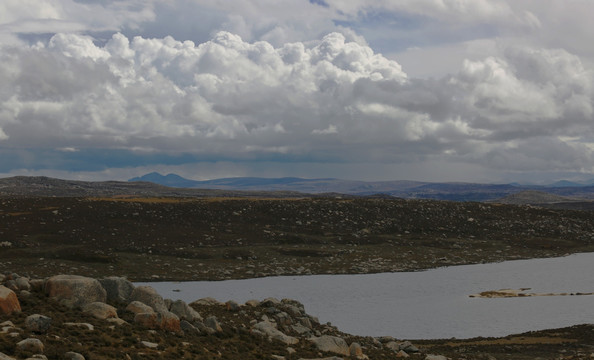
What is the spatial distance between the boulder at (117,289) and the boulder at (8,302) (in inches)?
201

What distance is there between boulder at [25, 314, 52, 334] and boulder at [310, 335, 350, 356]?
14171 millimetres

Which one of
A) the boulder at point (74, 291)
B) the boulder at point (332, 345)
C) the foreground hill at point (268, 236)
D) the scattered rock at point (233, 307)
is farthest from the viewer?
the foreground hill at point (268, 236)

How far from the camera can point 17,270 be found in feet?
208

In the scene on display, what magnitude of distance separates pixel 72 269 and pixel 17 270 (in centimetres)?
618

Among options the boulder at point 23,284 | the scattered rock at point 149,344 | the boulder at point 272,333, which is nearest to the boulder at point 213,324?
the boulder at point 272,333

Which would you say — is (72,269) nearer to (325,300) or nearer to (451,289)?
(325,300)

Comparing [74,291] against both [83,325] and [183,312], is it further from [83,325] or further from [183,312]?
[183,312]

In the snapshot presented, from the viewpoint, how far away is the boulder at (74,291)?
89.7 feet

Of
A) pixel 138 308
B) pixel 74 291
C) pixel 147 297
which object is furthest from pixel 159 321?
pixel 74 291

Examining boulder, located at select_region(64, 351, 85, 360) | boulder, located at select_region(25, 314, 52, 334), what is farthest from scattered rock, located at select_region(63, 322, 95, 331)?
boulder, located at select_region(64, 351, 85, 360)

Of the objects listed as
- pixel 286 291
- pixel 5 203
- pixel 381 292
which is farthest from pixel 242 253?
pixel 5 203

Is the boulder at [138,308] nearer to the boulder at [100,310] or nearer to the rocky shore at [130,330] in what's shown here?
the rocky shore at [130,330]

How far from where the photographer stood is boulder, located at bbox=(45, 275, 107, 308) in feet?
89.7

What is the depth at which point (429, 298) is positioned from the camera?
57969 millimetres
